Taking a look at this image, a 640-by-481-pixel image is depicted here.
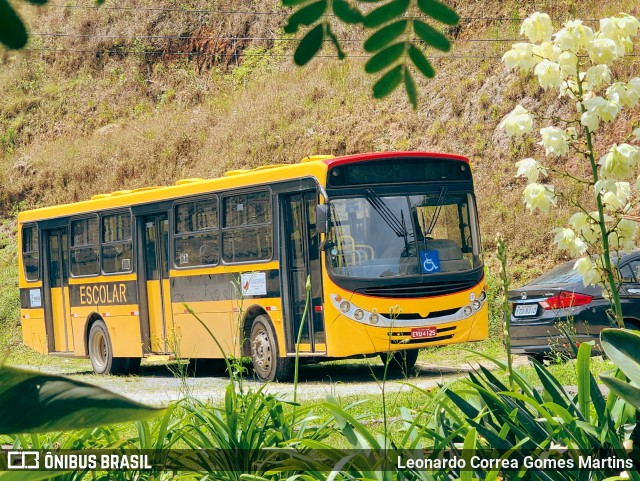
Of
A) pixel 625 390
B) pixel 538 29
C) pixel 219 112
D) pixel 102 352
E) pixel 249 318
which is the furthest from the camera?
pixel 219 112

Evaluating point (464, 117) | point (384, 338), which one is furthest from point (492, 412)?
point (464, 117)

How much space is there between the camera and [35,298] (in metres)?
22.3

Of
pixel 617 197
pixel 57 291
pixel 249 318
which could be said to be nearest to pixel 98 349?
pixel 57 291

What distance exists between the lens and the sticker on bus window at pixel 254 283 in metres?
16.0

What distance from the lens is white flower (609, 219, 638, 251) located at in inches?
236

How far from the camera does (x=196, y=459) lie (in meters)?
5.48

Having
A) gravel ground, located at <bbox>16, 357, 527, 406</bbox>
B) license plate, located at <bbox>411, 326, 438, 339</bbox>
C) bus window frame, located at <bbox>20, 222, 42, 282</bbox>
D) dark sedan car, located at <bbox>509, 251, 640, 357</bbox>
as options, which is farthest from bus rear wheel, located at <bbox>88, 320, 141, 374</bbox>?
dark sedan car, located at <bbox>509, 251, 640, 357</bbox>

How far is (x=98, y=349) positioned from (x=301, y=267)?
6.44 m

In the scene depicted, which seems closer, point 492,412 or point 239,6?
point 492,412

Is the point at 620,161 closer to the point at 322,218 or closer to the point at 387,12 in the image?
the point at 387,12

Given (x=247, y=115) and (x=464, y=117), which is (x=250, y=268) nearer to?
(x=464, y=117)

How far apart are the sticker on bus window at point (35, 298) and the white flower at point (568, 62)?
1777 centimetres

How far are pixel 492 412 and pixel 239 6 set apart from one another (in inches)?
1421

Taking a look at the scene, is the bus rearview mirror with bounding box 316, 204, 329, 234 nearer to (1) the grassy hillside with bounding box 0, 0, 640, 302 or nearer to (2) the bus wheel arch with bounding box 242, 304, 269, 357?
(2) the bus wheel arch with bounding box 242, 304, 269, 357
